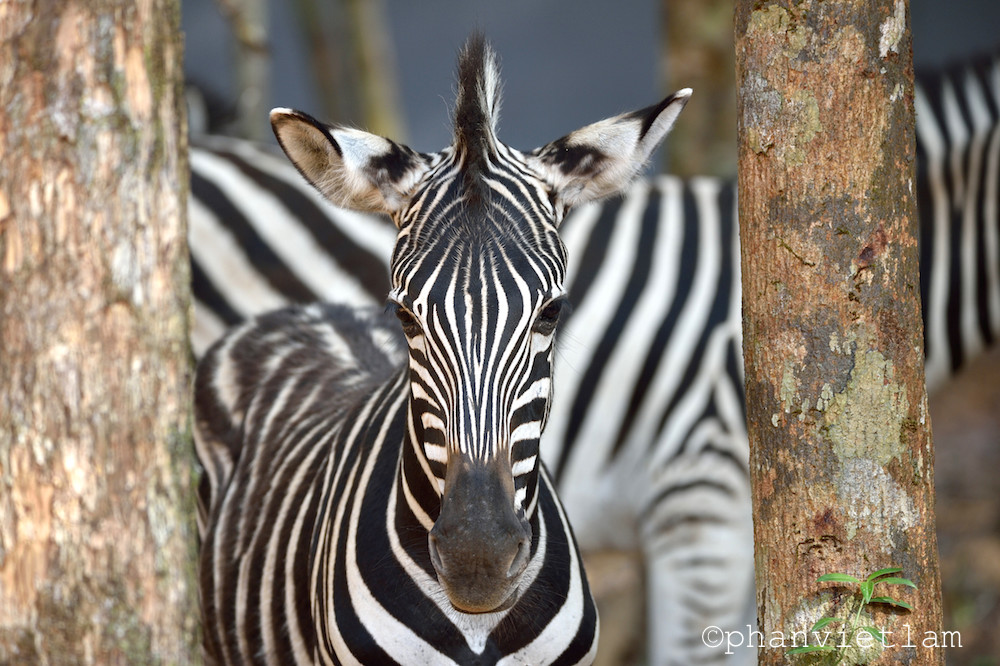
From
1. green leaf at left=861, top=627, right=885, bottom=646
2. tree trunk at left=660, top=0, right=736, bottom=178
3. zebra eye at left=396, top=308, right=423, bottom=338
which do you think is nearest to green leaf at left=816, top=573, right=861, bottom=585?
green leaf at left=861, top=627, right=885, bottom=646

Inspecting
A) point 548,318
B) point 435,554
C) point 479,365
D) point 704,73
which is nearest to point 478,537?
point 435,554

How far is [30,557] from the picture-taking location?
2615 mm

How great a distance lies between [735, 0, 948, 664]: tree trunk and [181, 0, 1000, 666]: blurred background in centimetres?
489

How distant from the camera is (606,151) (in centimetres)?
315

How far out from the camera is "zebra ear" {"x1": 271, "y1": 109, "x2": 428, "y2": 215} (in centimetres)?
304

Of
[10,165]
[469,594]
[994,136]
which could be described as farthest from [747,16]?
[994,136]

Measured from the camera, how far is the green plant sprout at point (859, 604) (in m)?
2.69

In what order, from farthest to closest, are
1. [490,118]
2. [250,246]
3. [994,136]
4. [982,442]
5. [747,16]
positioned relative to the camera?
[982,442]
[250,246]
[994,136]
[490,118]
[747,16]

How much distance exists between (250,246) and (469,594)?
3.55 meters

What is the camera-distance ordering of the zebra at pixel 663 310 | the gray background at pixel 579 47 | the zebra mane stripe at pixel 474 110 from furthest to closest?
the gray background at pixel 579 47, the zebra at pixel 663 310, the zebra mane stripe at pixel 474 110

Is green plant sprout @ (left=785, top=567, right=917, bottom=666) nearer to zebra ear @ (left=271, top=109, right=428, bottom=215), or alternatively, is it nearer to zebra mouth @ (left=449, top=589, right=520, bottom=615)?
zebra mouth @ (left=449, top=589, right=520, bottom=615)

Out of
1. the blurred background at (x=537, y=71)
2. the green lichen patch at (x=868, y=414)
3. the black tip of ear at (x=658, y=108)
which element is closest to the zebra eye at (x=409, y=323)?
the black tip of ear at (x=658, y=108)

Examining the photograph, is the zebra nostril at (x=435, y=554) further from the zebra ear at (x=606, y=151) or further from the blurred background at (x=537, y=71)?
the blurred background at (x=537, y=71)

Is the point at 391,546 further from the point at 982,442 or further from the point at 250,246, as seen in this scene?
the point at 982,442
